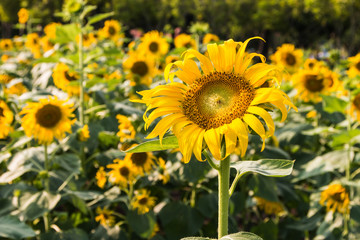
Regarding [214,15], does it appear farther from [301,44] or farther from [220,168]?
[220,168]

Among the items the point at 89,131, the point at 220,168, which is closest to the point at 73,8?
the point at 89,131

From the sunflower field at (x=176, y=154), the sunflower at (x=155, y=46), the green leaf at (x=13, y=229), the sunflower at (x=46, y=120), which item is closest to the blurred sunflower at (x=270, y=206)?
the sunflower field at (x=176, y=154)

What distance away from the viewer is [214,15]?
15133 mm

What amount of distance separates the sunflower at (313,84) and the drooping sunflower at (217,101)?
6.17ft

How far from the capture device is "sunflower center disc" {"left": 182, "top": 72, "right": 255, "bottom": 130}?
3.39 feet

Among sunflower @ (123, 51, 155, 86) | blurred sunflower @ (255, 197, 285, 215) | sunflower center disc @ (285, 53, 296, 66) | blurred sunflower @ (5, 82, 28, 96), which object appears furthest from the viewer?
sunflower center disc @ (285, 53, 296, 66)

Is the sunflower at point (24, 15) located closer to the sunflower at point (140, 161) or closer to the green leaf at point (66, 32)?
the green leaf at point (66, 32)

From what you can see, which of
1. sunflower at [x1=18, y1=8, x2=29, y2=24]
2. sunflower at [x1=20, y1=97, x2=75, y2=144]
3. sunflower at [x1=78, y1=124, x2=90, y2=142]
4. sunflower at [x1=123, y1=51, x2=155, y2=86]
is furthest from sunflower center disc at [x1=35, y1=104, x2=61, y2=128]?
sunflower at [x1=18, y1=8, x2=29, y2=24]

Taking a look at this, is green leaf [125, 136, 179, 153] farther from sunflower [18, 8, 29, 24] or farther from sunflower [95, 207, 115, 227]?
sunflower [18, 8, 29, 24]

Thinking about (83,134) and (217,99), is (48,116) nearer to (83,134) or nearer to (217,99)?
(83,134)

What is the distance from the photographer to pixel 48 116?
207 cm

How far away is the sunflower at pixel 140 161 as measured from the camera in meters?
2.10

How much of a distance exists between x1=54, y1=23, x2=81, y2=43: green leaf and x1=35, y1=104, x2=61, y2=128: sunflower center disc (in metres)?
0.73

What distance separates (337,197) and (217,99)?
1.40 meters
